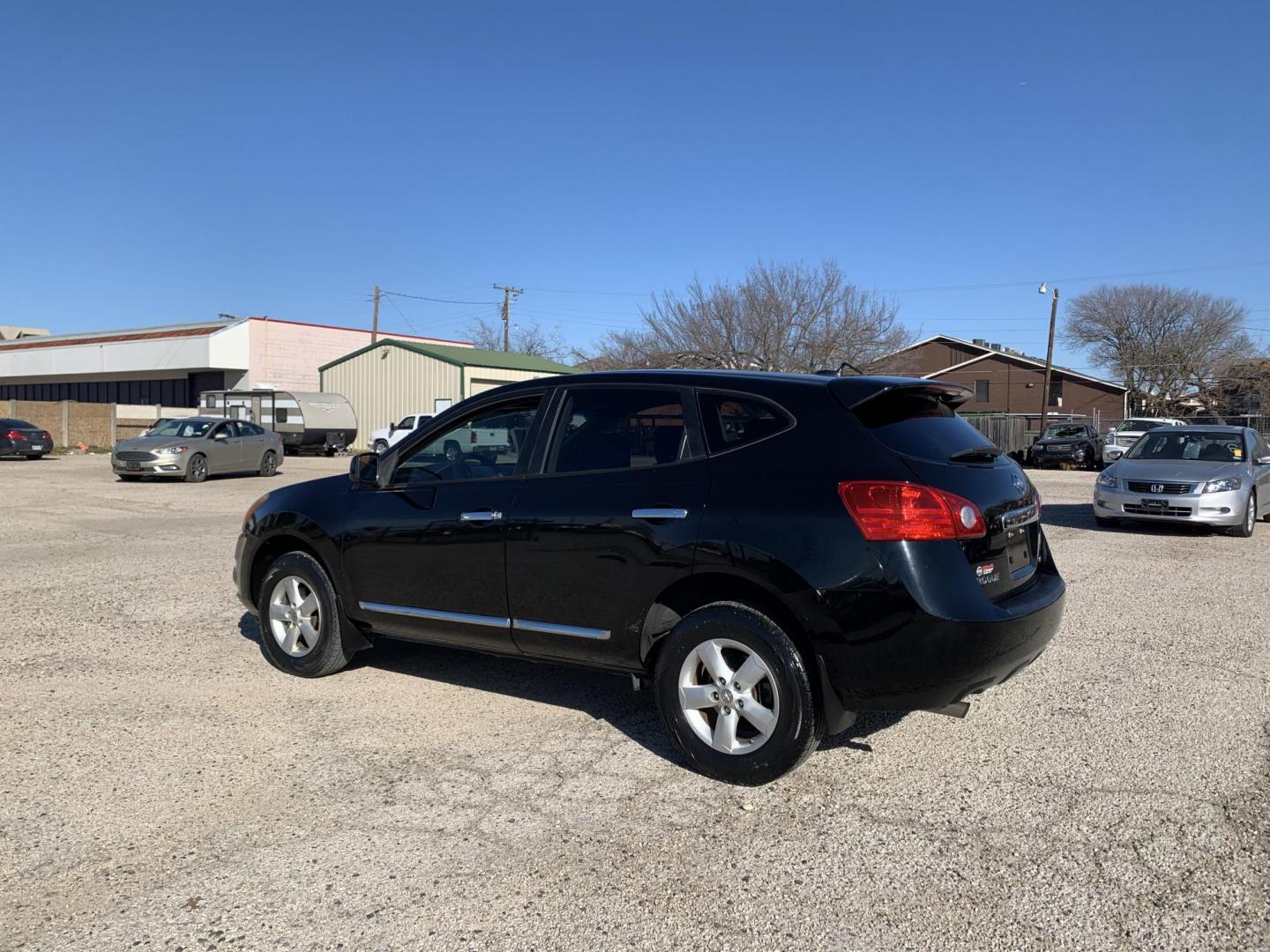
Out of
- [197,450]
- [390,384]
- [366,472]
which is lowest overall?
[366,472]

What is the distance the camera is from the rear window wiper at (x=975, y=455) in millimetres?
4113

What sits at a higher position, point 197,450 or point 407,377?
point 407,377

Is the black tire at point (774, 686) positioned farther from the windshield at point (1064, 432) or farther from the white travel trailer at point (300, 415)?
the white travel trailer at point (300, 415)

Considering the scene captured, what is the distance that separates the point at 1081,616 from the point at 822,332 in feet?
109

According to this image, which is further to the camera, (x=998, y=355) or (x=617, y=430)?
(x=998, y=355)

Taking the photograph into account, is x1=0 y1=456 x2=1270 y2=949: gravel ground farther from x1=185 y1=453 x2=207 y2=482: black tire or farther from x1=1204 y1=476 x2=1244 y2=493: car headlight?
x1=185 y1=453 x2=207 y2=482: black tire

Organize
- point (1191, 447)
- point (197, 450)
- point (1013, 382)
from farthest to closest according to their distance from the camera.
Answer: point (1013, 382)
point (197, 450)
point (1191, 447)

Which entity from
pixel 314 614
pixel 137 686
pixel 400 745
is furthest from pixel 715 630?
pixel 137 686

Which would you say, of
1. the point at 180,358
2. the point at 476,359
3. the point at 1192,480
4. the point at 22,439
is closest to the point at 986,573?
the point at 1192,480

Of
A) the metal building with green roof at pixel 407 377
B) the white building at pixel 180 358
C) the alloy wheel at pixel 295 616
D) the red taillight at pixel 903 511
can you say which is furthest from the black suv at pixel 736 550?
the white building at pixel 180 358

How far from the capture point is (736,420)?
4230 mm

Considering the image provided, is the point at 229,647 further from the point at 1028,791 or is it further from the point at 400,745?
the point at 1028,791

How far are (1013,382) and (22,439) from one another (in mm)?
53696

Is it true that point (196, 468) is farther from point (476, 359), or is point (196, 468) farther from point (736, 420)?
point (476, 359)
